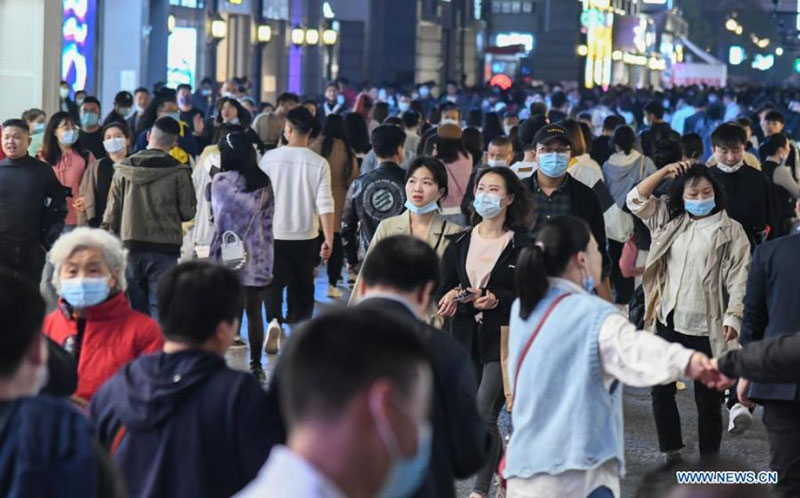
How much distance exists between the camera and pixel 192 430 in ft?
13.7

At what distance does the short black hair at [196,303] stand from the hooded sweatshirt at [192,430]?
87 mm

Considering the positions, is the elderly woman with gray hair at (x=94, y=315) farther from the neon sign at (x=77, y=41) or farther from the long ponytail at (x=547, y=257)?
the neon sign at (x=77, y=41)

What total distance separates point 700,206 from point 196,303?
424 cm

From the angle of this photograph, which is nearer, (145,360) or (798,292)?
(145,360)

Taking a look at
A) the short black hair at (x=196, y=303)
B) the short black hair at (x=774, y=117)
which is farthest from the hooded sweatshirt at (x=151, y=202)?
the short black hair at (x=774, y=117)

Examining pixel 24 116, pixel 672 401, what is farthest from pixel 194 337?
pixel 24 116

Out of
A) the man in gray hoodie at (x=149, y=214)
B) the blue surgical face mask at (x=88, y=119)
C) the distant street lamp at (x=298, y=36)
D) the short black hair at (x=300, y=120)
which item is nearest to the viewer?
the man in gray hoodie at (x=149, y=214)

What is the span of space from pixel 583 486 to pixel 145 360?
5.50ft

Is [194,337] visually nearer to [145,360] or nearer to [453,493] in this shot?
[145,360]

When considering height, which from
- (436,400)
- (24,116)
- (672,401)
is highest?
(24,116)

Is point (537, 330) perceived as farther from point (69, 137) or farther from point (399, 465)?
point (69, 137)

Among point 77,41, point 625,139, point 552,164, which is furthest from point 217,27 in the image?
point 552,164

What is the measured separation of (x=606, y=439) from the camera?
5.20m

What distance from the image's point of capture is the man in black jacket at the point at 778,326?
6312mm
